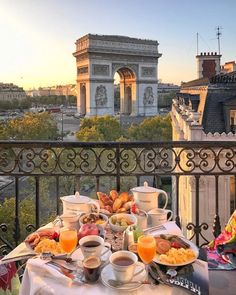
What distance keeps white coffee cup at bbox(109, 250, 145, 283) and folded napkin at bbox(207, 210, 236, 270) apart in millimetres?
552

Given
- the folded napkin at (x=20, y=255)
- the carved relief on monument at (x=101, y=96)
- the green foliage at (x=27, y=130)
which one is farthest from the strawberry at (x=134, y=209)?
the carved relief on monument at (x=101, y=96)

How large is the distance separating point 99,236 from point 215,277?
1.94 ft

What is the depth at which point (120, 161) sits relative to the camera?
3.30 metres

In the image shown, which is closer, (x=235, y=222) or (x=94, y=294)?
(x=94, y=294)

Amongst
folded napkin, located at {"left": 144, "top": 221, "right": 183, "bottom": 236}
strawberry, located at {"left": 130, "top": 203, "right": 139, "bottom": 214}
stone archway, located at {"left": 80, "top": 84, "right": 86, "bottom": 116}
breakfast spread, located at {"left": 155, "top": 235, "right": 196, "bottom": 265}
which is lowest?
breakfast spread, located at {"left": 155, "top": 235, "right": 196, "bottom": 265}

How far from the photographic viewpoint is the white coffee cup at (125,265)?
1662 millimetres

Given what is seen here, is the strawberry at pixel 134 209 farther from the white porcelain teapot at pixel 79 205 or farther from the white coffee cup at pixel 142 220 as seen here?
the white porcelain teapot at pixel 79 205

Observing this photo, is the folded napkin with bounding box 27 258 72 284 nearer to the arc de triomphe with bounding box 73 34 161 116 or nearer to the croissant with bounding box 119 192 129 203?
the croissant with bounding box 119 192 129 203

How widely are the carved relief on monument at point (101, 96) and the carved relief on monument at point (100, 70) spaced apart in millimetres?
1302

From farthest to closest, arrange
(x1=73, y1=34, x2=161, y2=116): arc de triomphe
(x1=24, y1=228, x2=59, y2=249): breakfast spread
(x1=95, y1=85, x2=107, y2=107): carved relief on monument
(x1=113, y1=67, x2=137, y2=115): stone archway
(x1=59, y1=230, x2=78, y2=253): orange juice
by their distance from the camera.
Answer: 1. (x1=113, y1=67, x2=137, y2=115): stone archway
2. (x1=95, y1=85, x2=107, y2=107): carved relief on monument
3. (x1=73, y1=34, x2=161, y2=116): arc de triomphe
4. (x1=24, y1=228, x2=59, y2=249): breakfast spread
5. (x1=59, y1=230, x2=78, y2=253): orange juice

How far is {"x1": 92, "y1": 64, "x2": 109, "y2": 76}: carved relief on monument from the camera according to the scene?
4012 centimetres

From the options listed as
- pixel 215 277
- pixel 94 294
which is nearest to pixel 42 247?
pixel 94 294

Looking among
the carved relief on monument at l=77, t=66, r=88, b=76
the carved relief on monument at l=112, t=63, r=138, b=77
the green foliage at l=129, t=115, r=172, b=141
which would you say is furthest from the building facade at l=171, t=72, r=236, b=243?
the carved relief on monument at l=112, t=63, r=138, b=77

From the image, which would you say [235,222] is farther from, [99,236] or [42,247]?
[42,247]
